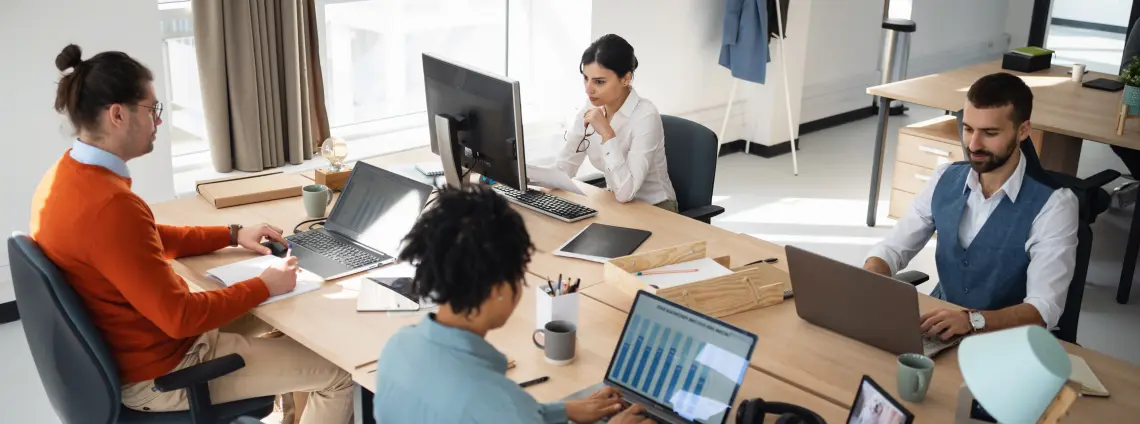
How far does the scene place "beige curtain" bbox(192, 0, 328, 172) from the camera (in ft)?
14.8

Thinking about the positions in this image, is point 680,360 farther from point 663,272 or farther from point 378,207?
point 378,207

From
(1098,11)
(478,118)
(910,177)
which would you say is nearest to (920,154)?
(910,177)

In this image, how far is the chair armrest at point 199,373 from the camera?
2482 mm

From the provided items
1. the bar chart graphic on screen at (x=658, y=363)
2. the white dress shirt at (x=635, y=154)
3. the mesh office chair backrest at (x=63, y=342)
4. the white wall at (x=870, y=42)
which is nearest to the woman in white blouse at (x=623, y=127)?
the white dress shirt at (x=635, y=154)

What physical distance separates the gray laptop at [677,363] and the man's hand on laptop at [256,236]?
3.99ft

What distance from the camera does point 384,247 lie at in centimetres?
307

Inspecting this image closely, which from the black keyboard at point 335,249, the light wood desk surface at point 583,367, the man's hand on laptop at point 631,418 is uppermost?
the man's hand on laptop at point 631,418

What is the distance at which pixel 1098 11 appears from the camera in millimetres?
8133

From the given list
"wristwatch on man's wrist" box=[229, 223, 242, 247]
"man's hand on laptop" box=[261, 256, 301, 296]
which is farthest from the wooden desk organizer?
"wristwatch on man's wrist" box=[229, 223, 242, 247]

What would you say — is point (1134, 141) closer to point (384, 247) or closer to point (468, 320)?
point (384, 247)

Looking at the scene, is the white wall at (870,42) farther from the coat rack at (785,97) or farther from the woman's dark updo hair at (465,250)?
the woman's dark updo hair at (465,250)

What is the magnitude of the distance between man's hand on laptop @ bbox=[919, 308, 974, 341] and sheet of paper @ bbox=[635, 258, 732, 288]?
495mm

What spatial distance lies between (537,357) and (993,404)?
1.18 m

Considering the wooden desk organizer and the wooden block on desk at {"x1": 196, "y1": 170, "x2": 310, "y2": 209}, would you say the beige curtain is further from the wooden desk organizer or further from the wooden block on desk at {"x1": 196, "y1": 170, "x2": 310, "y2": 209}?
the wooden desk organizer
